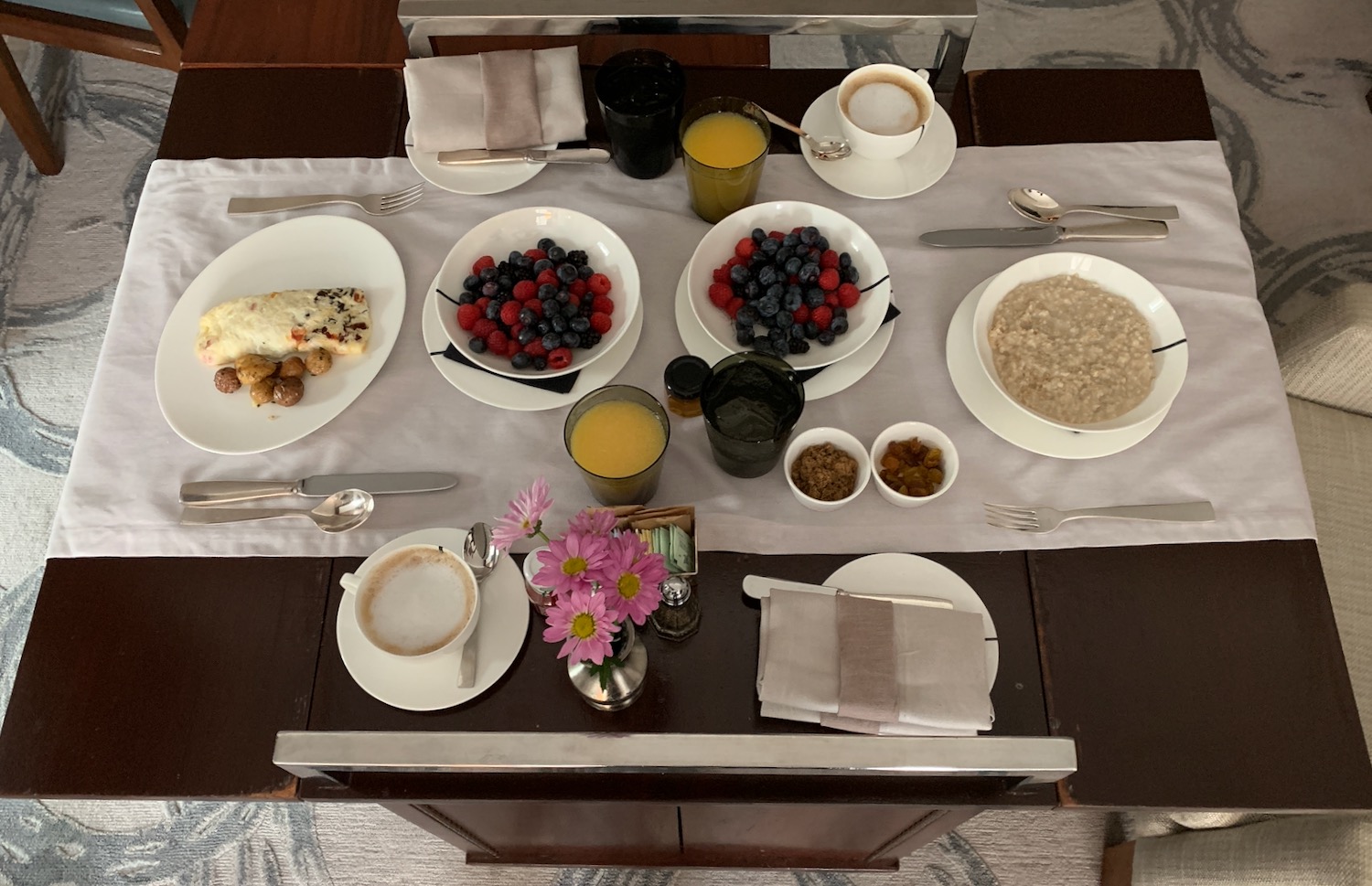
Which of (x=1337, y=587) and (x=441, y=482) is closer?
(x=441, y=482)

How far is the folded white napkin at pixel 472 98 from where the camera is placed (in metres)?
1.11

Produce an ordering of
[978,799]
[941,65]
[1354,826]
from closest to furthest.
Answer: [978,799]
[1354,826]
[941,65]

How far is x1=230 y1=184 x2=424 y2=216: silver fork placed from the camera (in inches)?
42.9

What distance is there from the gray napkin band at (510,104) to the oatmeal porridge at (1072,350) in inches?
23.8

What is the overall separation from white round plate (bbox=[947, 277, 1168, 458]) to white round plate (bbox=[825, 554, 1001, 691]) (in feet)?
0.57

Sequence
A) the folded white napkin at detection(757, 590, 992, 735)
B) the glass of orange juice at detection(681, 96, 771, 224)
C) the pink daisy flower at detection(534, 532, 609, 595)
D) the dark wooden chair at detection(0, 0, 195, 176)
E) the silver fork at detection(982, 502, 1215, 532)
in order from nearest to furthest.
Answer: the pink daisy flower at detection(534, 532, 609, 595) < the folded white napkin at detection(757, 590, 992, 735) < the silver fork at detection(982, 502, 1215, 532) < the glass of orange juice at detection(681, 96, 771, 224) < the dark wooden chair at detection(0, 0, 195, 176)

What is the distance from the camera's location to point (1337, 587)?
1.22m

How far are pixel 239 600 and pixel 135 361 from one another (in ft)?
1.06

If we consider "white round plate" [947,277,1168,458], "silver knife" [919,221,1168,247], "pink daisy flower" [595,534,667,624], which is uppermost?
"silver knife" [919,221,1168,247]

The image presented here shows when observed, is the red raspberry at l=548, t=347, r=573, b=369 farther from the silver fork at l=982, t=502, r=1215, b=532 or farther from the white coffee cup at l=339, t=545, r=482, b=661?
the silver fork at l=982, t=502, r=1215, b=532

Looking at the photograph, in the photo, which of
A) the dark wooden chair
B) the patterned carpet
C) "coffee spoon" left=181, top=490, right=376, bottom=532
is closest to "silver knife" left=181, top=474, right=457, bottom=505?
"coffee spoon" left=181, top=490, right=376, bottom=532

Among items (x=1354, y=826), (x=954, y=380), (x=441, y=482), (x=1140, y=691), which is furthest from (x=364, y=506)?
(x=1354, y=826)

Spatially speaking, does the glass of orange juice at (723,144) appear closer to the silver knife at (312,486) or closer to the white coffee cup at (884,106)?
the white coffee cup at (884,106)

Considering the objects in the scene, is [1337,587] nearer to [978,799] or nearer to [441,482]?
[978,799]
